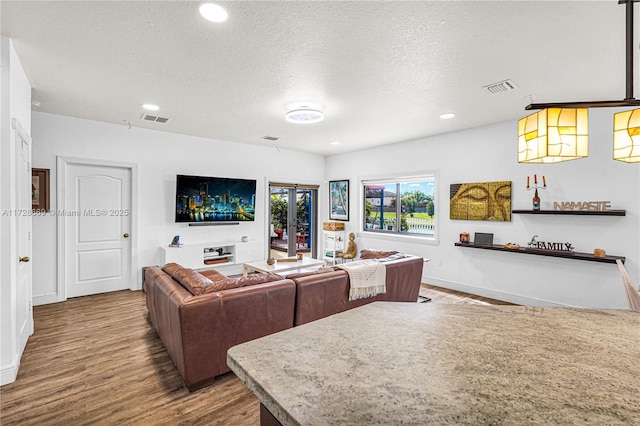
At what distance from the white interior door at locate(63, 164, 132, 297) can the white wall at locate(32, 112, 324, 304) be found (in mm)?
181

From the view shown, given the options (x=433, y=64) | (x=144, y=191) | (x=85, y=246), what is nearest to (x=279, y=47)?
(x=433, y=64)

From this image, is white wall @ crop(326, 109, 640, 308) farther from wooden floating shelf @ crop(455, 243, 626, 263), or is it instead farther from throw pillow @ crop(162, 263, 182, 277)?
throw pillow @ crop(162, 263, 182, 277)

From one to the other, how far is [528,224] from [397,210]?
2401 millimetres

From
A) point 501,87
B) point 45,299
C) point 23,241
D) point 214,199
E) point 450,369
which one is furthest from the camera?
point 214,199

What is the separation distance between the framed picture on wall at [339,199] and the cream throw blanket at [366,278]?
12.6 ft

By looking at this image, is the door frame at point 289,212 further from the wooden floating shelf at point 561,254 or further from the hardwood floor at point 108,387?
the wooden floating shelf at point 561,254

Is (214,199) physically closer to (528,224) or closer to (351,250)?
(351,250)

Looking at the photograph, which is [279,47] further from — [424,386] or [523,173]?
[523,173]

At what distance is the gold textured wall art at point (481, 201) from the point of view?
4.49m

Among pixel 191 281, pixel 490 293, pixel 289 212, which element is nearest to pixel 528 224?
pixel 490 293

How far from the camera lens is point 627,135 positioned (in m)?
1.62

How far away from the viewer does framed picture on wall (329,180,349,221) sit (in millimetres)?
7102

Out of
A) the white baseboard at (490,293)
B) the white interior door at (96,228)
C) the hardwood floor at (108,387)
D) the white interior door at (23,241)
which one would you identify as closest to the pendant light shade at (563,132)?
the hardwood floor at (108,387)

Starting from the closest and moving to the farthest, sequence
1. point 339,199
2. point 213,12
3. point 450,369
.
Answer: point 450,369 → point 213,12 → point 339,199
